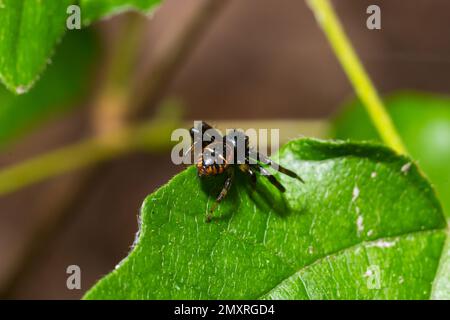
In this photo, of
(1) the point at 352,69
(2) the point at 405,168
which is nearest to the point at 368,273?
(2) the point at 405,168

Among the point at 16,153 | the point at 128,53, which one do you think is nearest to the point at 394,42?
the point at 128,53

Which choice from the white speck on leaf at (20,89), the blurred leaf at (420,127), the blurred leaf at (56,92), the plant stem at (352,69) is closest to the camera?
the white speck on leaf at (20,89)

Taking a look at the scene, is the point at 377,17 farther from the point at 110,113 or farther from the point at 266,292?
the point at 266,292

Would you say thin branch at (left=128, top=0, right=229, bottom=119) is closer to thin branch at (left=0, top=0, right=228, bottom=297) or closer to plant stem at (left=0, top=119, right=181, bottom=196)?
thin branch at (left=0, top=0, right=228, bottom=297)

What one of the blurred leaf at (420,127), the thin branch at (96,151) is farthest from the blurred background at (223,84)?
the blurred leaf at (420,127)

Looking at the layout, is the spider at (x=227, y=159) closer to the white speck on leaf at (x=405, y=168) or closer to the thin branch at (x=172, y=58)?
the white speck on leaf at (x=405, y=168)

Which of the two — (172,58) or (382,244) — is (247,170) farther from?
(172,58)
